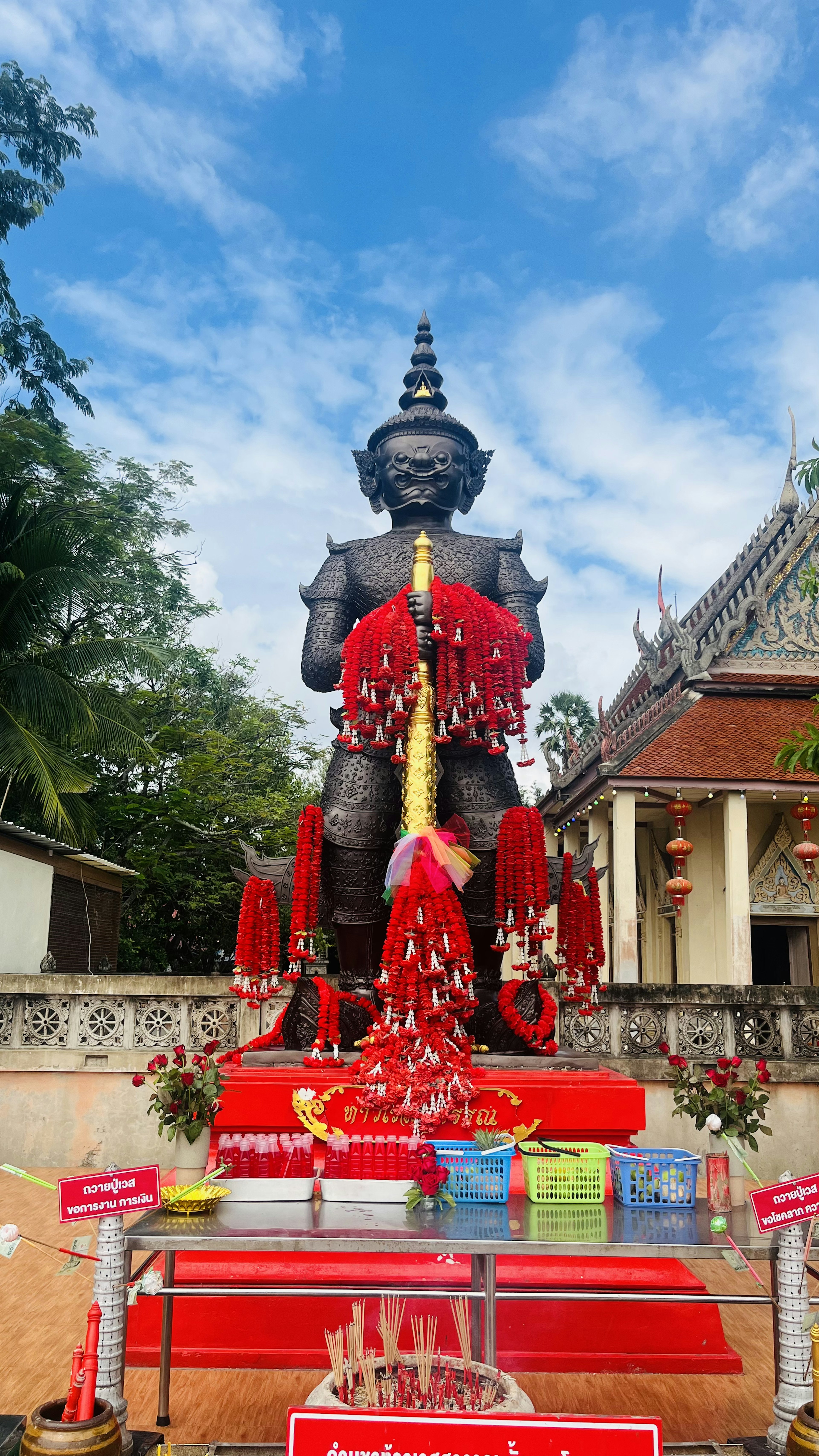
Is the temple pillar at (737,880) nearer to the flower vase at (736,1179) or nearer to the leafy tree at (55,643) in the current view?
the leafy tree at (55,643)

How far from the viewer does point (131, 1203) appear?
324cm

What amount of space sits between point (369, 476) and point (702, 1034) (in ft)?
19.3

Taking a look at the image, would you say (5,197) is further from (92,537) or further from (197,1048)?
(197,1048)

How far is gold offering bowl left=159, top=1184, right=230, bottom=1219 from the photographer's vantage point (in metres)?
3.74

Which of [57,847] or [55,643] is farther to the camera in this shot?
[55,643]

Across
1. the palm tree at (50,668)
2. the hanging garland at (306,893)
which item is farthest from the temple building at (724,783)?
the hanging garland at (306,893)

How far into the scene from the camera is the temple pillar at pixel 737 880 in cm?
1285

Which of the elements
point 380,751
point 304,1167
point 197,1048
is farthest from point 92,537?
point 304,1167

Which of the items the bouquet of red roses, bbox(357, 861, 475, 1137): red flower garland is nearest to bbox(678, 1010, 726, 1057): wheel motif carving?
bbox(357, 861, 475, 1137): red flower garland

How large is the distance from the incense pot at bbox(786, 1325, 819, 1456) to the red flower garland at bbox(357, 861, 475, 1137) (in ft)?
7.90

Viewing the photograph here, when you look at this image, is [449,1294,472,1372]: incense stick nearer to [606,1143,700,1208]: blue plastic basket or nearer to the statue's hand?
[606,1143,700,1208]: blue plastic basket

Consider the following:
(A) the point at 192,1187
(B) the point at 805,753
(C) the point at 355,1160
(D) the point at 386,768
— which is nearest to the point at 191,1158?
(A) the point at 192,1187

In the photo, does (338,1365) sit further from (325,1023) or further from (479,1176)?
(325,1023)

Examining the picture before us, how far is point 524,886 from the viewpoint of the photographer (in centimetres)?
597
